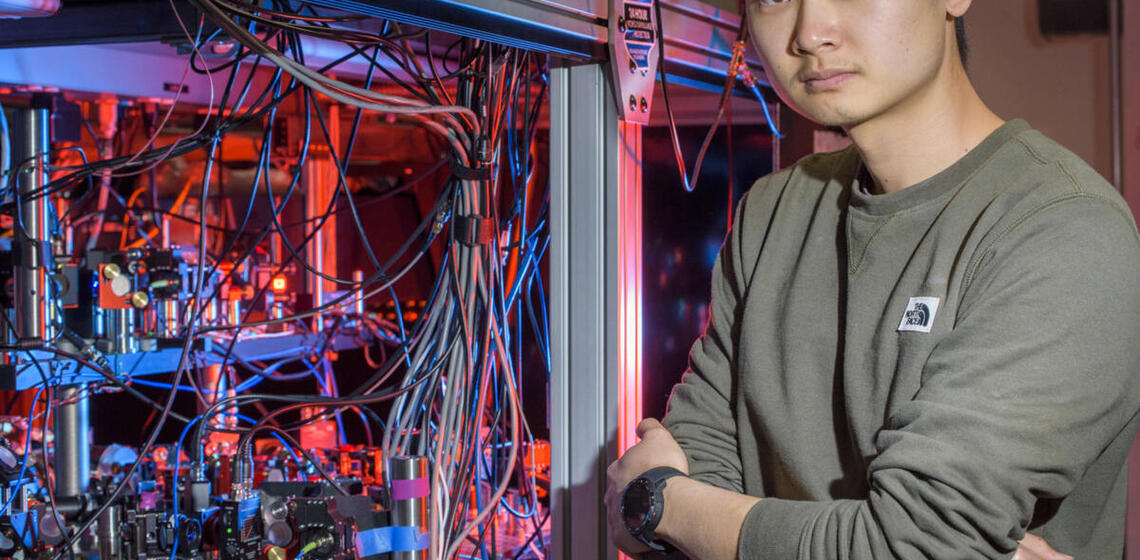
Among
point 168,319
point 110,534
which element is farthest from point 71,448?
point 110,534

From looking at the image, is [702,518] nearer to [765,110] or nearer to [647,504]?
[647,504]

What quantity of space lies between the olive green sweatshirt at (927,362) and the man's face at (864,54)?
12 centimetres

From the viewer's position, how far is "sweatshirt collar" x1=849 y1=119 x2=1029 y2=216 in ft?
3.97

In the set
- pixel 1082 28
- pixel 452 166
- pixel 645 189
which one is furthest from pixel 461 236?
pixel 1082 28

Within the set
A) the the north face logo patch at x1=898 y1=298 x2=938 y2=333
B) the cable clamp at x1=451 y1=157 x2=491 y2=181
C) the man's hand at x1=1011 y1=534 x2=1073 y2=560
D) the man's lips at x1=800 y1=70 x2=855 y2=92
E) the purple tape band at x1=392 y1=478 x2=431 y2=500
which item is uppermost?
the man's lips at x1=800 y1=70 x2=855 y2=92

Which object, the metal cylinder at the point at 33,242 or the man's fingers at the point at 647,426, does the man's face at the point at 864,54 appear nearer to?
the man's fingers at the point at 647,426

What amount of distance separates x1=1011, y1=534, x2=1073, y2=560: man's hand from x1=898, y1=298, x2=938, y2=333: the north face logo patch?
252mm

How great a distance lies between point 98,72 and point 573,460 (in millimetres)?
1577

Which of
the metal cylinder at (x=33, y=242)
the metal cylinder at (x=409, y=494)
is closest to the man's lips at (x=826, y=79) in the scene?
the metal cylinder at (x=409, y=494)

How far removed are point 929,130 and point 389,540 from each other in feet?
2.97

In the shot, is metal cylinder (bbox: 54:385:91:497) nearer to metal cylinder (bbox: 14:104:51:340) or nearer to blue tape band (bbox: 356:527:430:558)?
metal cylinder (bbox: 14:104:51:340)

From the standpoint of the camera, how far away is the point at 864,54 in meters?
1.19

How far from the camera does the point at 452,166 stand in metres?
1.54

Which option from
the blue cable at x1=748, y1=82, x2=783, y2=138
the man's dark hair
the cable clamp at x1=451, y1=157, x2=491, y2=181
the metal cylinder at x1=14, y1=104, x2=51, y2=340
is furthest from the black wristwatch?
the metal cylinder at x1=14, y1=104, x2=51, y2=340
